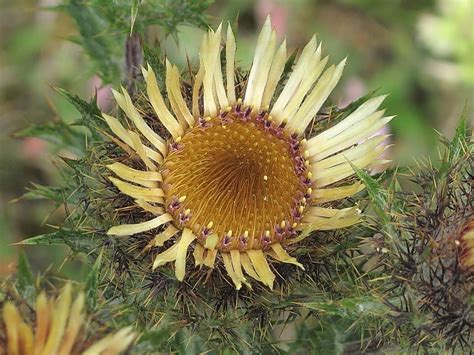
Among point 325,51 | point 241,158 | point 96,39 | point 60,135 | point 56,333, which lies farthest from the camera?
point 325,51

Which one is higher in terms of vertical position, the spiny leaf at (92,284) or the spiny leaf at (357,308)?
the spiny leaf at (92,284)

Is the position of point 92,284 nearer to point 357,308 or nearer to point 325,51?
point 357,308

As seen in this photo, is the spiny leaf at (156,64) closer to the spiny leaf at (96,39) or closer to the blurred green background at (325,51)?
the spiny leaf at (96,39)

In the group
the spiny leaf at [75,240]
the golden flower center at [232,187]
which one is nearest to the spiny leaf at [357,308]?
the golden flower center at [232,187]

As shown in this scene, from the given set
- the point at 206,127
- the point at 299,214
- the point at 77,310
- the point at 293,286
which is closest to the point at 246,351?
the point at 293,286

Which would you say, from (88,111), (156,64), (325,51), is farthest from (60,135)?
(325,51)

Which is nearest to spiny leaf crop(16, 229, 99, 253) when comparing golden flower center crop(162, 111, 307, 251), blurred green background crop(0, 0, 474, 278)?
golden flower center crop(162, 111, 307, 251)
